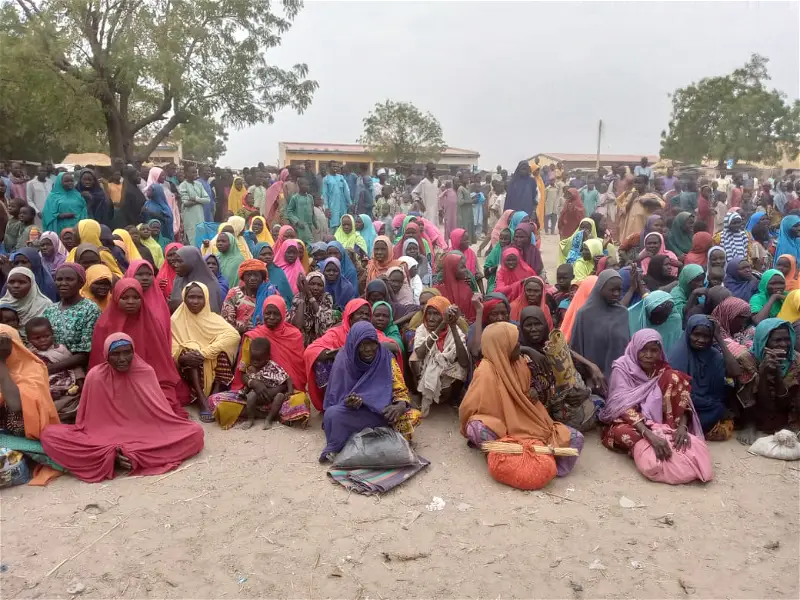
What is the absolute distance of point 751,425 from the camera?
5074mm

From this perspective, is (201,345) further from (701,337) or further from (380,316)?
(701,337)

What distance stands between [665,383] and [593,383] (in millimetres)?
700

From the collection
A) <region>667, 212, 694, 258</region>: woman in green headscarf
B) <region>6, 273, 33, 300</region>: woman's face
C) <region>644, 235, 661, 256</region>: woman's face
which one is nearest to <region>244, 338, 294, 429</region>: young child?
<region>6, 273, 33, 300</region>: woman's face

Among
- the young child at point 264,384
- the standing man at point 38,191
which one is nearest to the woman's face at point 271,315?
the young child at point 264,384

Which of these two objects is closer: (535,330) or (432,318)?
(535,330)

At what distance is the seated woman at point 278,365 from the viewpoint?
524 cm

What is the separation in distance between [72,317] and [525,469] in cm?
354

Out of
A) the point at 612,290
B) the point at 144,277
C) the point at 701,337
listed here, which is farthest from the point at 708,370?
the point at 144,277

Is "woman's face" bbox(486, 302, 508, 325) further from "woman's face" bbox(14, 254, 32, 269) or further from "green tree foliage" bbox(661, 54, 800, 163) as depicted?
"green tree foliage" bbox(661, 54, 800, 163)

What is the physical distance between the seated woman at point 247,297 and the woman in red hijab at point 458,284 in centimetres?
178

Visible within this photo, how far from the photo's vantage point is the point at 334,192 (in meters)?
13.6

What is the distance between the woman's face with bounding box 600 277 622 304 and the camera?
213 inches

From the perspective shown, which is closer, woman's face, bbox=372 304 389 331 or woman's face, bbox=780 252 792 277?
woman's face, bbox=372 304 389 331

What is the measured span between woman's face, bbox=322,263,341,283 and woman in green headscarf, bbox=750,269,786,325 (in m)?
3.99
